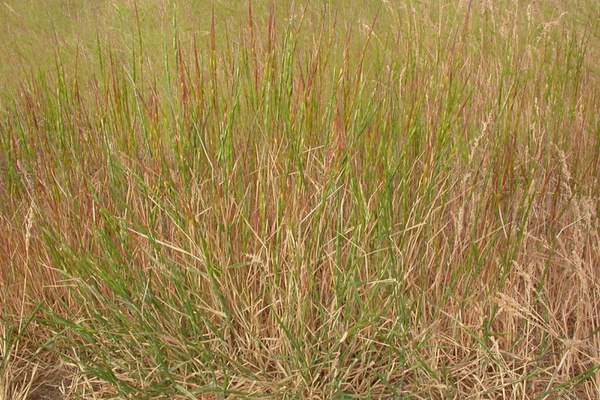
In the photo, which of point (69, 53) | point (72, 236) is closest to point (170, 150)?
point (72, 236)

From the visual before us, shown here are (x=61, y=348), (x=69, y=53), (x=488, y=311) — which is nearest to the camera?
(x=488, y=311)

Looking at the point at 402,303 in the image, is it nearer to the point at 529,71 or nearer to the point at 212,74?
the point at 212,74

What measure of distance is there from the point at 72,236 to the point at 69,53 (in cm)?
186

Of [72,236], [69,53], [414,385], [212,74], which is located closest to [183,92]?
[212,74]

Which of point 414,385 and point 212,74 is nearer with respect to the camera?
point 414,385

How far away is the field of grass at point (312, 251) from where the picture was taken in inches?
71.4

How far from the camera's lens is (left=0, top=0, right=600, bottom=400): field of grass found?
1.81 metres

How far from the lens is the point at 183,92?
195 cm

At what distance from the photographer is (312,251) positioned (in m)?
1.90

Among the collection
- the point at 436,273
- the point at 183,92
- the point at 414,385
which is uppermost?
the point at 183,92

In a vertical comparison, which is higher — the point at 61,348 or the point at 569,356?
the point at 569,356

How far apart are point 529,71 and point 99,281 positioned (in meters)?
1.45

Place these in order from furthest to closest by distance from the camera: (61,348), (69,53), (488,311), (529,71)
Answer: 1. (69,53)
2. (529,71)
3. (61,348)
4. (488,311)

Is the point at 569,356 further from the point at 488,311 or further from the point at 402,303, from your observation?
the point at 402,303
